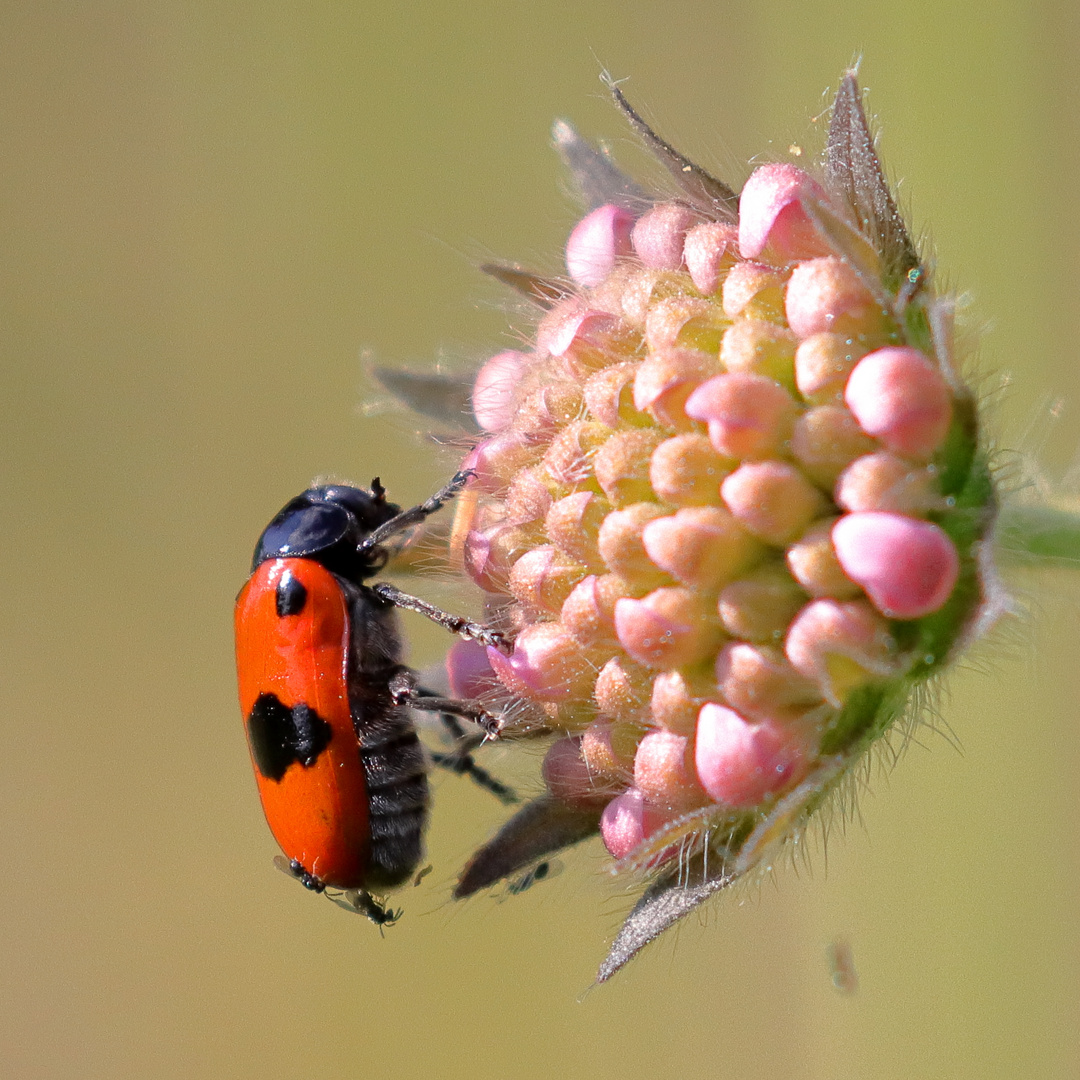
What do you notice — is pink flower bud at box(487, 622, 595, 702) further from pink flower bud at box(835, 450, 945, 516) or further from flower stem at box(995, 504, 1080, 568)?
flower stem at box(995, 504, 1080, 568)

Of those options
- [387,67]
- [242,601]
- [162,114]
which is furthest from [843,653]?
[162,114]

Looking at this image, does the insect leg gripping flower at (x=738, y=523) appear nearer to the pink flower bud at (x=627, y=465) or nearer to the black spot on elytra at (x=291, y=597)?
the pink flower bud at (x=627, y=465)

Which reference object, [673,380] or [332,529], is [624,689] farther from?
[332,529]

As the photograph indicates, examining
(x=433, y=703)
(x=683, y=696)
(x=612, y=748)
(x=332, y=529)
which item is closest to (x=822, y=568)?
(x=683, y=696)

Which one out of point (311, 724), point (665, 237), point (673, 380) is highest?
point (665, 237)

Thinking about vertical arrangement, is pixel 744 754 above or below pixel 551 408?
below

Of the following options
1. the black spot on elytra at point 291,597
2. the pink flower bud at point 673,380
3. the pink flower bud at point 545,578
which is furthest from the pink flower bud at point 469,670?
the pink flower bud at point 673,380

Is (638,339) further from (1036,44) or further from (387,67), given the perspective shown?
(387,67)

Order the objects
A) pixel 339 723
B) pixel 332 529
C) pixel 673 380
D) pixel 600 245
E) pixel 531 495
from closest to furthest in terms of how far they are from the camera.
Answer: pixel 673 380 → pixel 531 495 → pixel 600 245 → pixel 339 723 → pixel 332 529

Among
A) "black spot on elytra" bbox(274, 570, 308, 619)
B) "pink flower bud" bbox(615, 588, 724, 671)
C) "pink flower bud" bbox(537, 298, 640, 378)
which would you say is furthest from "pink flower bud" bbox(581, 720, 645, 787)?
"black spot on elytra" bbox(274, 570, 308, 619)
